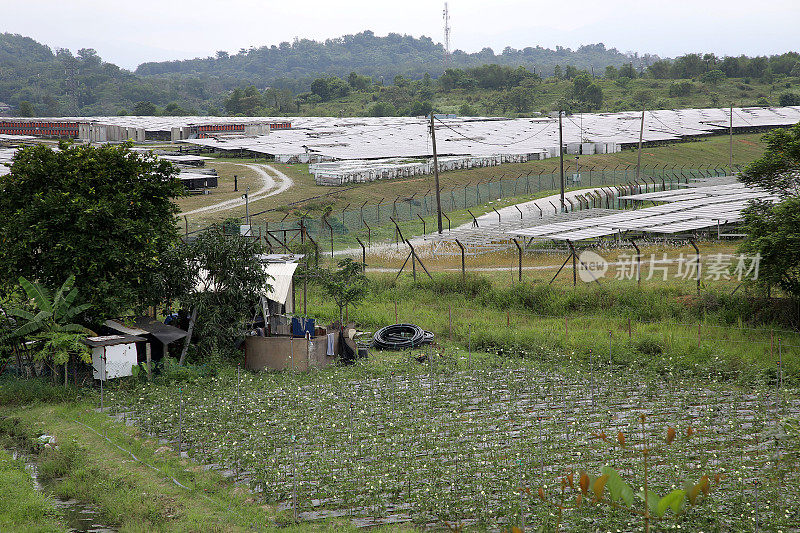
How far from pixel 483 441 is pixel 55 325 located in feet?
34.5

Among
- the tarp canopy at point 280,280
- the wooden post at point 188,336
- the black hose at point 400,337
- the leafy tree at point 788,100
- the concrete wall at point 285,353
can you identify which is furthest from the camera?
the leafy tree at point 788,100

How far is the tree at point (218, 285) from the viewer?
18922 mm

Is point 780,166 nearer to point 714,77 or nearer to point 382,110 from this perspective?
point 714,77

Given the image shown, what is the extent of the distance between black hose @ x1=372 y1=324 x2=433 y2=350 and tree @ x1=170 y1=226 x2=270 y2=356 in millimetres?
3538

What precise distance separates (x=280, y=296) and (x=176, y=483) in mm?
8963

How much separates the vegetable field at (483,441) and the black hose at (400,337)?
169 centimetres

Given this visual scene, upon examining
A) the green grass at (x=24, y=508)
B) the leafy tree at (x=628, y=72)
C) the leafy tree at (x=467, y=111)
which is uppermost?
the leafy tree at (x=628, y=72)

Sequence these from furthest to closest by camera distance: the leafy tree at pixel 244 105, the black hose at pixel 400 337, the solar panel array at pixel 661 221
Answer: the leafy tree at pixel 244 105 < the solar panel array at pixel 661 221 < the black hose at pixel 400 337

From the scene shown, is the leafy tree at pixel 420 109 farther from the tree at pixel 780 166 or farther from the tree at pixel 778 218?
the tree at pixel 778 218

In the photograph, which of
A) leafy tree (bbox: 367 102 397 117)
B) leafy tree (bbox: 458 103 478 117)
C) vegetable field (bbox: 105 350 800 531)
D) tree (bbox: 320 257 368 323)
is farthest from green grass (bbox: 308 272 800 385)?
leafy tree (bbox: 367 102 397 117)

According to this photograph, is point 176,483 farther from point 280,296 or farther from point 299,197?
point 299,197

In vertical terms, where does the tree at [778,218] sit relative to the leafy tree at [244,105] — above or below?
below

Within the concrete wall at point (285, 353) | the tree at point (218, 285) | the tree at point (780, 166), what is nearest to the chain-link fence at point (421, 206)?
the tree at point (218, 285)

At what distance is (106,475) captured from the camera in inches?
490
